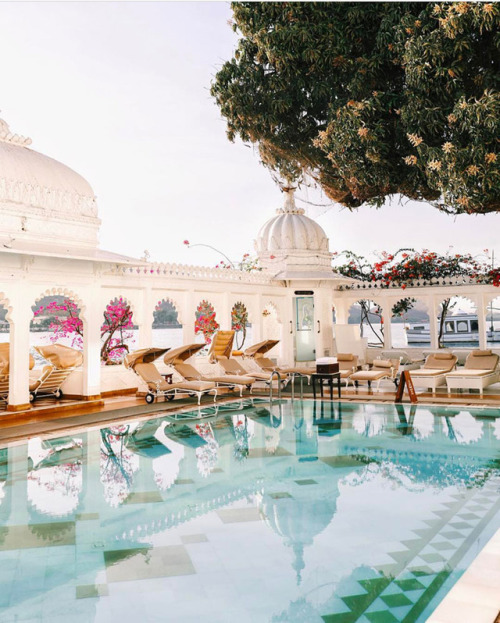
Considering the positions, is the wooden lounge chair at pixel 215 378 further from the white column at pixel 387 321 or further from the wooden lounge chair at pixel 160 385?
the white column at pixel 387 321

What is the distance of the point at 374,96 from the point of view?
902 cm

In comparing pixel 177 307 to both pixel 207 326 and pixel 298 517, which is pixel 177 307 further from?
pixel 298 517

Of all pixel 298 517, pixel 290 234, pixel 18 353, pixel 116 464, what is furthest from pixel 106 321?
pixel 298 517

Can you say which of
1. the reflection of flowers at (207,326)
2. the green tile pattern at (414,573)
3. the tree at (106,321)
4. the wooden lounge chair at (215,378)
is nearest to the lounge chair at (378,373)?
the wooden lounge chair at (215,378)

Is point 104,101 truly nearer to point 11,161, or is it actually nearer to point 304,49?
point 11,161

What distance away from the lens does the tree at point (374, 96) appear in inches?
314

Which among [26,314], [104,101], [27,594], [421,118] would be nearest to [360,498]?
[27,594]

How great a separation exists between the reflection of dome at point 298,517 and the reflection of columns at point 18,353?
6337mm

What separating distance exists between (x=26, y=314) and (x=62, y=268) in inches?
47.3

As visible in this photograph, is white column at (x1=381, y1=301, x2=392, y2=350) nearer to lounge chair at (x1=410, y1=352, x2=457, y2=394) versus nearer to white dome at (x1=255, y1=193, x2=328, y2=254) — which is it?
white dome at (x1=255, y1=193, x2=328, y2=254)

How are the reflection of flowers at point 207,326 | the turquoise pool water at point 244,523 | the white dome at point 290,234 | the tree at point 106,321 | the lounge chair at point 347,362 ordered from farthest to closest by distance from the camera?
the white dome at point 290,234, the reflection of flowers at point 207,326, the lounge chair at point 347,362, the tree at point 106,321, the turquoise pool water at point 244,523

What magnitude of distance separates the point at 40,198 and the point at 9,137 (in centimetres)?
142

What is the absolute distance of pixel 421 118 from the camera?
8.48 meters

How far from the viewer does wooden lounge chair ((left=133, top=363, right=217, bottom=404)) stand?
450 inches
